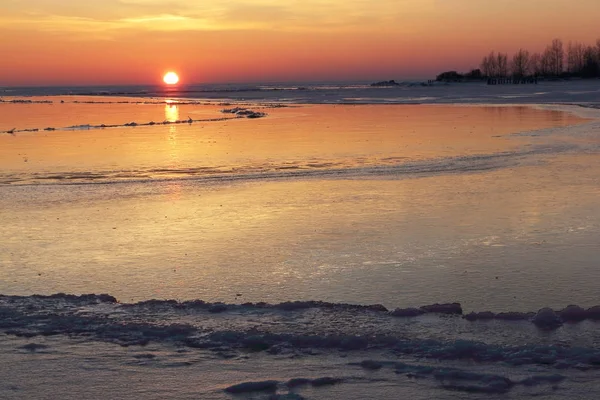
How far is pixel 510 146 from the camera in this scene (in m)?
19.6

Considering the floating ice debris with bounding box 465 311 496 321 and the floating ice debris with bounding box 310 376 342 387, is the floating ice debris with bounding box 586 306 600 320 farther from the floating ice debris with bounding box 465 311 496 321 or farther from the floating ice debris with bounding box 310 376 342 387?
the floating ice debris with bounding box 310 376 342 387

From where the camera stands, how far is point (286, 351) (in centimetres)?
577

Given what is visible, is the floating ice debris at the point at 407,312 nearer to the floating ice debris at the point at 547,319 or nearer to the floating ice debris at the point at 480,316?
the floating ice debris at the point at 480,316

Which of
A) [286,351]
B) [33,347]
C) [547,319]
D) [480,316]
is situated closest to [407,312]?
[480,316]

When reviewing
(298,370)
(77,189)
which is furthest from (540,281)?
(77,189)

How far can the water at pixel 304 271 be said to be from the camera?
17.7 ft

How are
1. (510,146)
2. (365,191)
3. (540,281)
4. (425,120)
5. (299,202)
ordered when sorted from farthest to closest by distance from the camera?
(425,120), (510,146), (365,191), (299,202), (540,281)

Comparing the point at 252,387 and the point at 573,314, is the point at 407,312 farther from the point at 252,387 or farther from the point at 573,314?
the point at 252,387

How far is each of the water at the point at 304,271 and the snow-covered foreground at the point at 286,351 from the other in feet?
0.07

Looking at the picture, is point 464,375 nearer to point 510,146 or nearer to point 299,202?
point 299,202

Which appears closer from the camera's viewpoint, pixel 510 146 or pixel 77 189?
pixel 77 189

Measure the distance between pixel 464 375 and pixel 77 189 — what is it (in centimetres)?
1032

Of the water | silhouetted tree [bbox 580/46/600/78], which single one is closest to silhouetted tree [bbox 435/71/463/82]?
silhouetted tree [bbox 580/46/600/78]

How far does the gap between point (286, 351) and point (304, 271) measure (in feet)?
7.34
